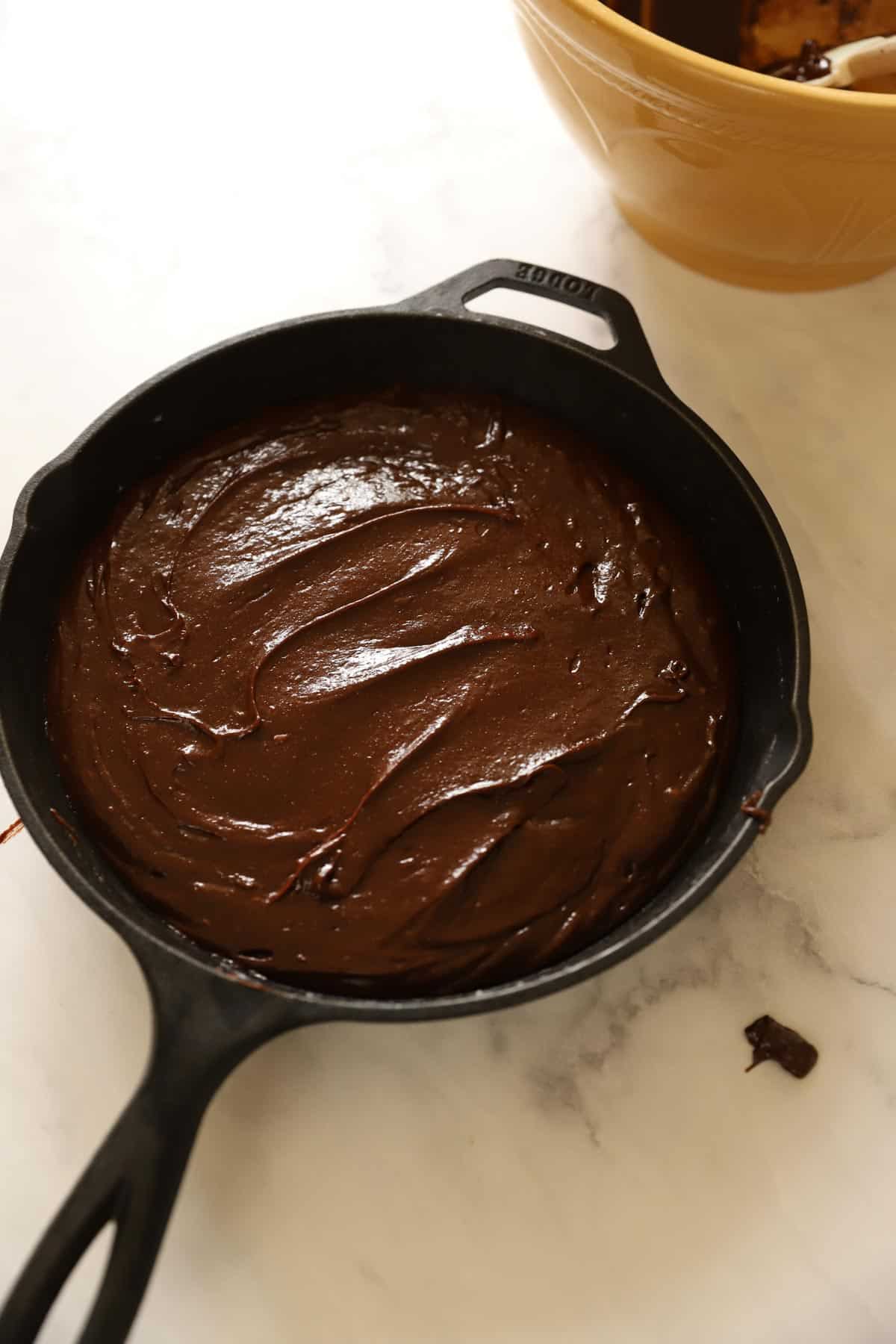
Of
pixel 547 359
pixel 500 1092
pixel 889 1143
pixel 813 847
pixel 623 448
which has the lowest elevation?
pixel 889 1143

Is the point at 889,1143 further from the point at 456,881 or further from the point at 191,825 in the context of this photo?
the point at 191,825

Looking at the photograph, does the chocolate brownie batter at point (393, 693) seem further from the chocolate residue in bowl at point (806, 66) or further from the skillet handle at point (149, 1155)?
the chocolate residue in bowl at point (806, 66)

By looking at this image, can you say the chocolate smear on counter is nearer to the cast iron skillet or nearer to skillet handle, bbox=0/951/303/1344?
the cast iron skillet

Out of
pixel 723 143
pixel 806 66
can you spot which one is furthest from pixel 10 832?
pixel 806 66

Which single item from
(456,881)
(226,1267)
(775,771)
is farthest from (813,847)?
(226,1267)

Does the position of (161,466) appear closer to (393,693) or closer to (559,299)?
(393,693)

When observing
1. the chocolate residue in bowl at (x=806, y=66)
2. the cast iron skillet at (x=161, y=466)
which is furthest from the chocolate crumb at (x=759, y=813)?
the chocolate residue in bowl at (x=806, y=66)

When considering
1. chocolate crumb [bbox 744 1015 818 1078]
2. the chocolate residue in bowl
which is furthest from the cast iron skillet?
the chocolate residue in bowl
